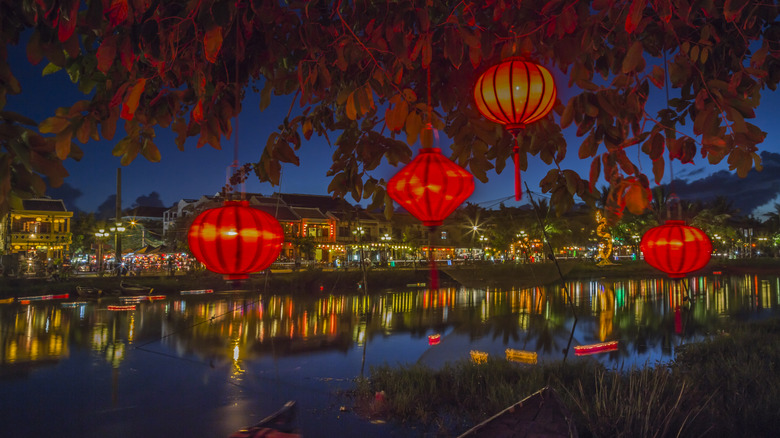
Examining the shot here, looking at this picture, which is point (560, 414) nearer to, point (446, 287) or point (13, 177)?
point (13, 177)

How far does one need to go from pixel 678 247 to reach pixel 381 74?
2314mm

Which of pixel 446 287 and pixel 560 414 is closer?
pixel 560 414

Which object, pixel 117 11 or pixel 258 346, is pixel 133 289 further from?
pixel 117 11

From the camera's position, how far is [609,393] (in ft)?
18.7

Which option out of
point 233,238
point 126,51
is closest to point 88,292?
point 233,238

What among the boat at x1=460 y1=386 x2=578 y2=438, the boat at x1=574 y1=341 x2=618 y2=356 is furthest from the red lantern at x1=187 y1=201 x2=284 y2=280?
the boat at x1=574 y1=341 x2=618 y2=356

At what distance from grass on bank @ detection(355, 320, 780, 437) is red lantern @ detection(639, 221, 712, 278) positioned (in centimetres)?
139

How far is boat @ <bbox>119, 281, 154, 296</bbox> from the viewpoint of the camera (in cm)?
2146

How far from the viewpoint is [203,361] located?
36.1ft

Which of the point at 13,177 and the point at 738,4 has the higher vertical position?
Answer: the point at 738,4

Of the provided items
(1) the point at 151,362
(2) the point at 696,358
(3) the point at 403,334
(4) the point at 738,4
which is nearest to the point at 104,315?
(1) the point at 151,362

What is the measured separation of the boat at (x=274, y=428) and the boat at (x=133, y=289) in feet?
68.1

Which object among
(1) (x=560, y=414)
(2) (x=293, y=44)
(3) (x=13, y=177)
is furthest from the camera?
(1) (x=560, y=414)

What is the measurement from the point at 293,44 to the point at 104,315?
1720 centimetres
